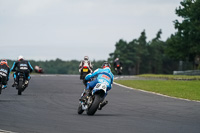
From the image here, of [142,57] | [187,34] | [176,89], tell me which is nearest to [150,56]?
[142,57]

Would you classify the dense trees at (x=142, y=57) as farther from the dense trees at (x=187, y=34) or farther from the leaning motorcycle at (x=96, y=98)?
the leaning motorcycle at (x=96, y=98)

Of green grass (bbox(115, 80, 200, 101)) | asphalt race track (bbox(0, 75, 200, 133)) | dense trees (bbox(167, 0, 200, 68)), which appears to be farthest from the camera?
dense trees (bbox(167, 0, 200, 68))

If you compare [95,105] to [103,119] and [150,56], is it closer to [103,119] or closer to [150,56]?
[103,119]

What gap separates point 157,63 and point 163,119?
143153mm

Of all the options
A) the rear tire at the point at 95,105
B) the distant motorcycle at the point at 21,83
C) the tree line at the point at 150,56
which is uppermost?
the tree line at the point at 150,56

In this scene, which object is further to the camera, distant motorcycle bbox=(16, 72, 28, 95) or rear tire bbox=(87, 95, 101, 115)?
distant motorcycle bbox=(16, 72, 28, 95)

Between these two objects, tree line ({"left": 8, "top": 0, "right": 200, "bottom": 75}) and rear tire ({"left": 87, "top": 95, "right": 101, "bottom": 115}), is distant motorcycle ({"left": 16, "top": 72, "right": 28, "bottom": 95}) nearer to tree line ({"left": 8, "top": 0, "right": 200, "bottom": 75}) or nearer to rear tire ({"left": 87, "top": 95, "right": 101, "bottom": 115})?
rear tire ({"left": 87, "top": 95, "right": 101, "bottom": 115})

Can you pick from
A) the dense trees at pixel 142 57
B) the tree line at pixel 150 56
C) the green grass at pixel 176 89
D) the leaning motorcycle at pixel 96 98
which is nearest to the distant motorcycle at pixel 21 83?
the green grass at pixel 176 89

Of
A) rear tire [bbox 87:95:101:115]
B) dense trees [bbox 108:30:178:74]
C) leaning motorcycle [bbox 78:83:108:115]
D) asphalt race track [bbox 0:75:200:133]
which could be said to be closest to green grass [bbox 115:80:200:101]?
asphalt race track [bbox 0:75:200:133]

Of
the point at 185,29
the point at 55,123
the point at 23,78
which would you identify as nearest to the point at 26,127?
the point at 55,123

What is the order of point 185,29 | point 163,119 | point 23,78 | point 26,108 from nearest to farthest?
point 163,119
point 26,108
point 23,78
point 185,29

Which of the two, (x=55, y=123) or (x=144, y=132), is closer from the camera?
(x=144, y=132)

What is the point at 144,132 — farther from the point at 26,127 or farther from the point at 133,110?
the point at 133,110

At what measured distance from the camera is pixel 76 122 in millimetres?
12094
